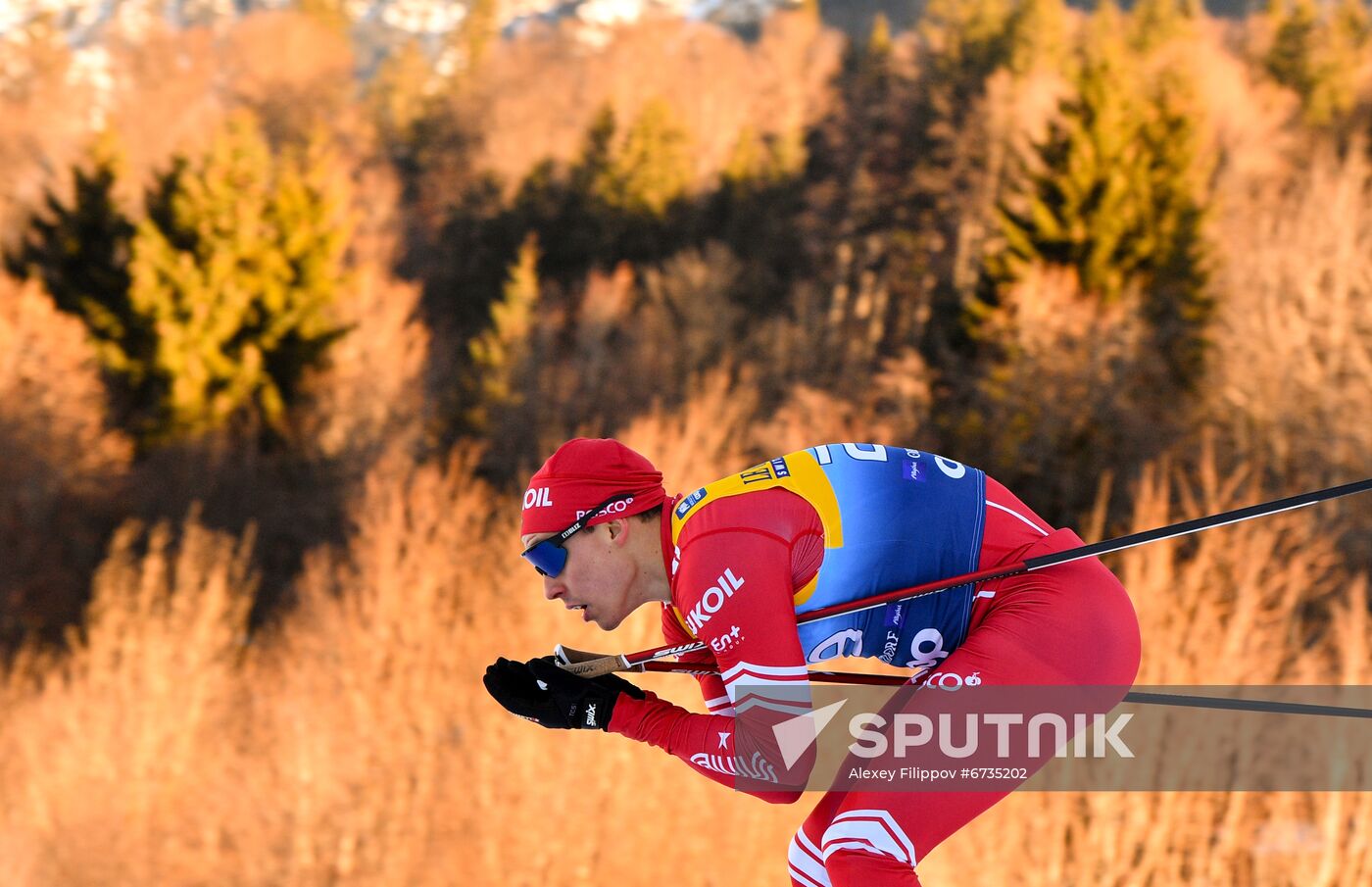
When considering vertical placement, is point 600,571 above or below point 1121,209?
below

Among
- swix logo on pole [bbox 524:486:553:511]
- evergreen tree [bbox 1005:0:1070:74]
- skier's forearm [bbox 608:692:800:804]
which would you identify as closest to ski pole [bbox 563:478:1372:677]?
skier's forearm [bbox 608:692:800:804]

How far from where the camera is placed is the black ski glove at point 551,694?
3078mm

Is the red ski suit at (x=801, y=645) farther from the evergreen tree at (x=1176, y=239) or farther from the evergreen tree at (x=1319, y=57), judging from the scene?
the evergreen tree at (x=1319, y=57)

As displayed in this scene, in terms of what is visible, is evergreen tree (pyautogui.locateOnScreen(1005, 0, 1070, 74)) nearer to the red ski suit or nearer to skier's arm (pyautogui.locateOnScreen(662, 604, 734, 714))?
skier's arm (pyautogui.locateOnScreen(662, 604, 734, 714))

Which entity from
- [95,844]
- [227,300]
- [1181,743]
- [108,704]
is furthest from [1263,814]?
[227,300]

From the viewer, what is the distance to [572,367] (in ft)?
116

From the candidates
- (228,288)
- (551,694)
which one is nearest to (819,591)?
(551,694)

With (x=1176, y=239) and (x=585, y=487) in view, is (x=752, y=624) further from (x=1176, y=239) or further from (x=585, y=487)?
(x=1176, y=239)

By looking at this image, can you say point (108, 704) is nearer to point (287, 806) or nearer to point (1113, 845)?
point (287, 806)

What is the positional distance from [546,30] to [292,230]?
28.5 m

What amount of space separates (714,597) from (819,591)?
0.93 feet

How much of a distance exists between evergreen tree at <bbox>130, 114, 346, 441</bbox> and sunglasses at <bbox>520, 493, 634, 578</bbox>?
28557 mm

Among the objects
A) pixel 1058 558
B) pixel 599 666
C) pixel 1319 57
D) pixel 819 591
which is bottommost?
pixel 599 666

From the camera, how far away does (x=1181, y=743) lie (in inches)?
250
